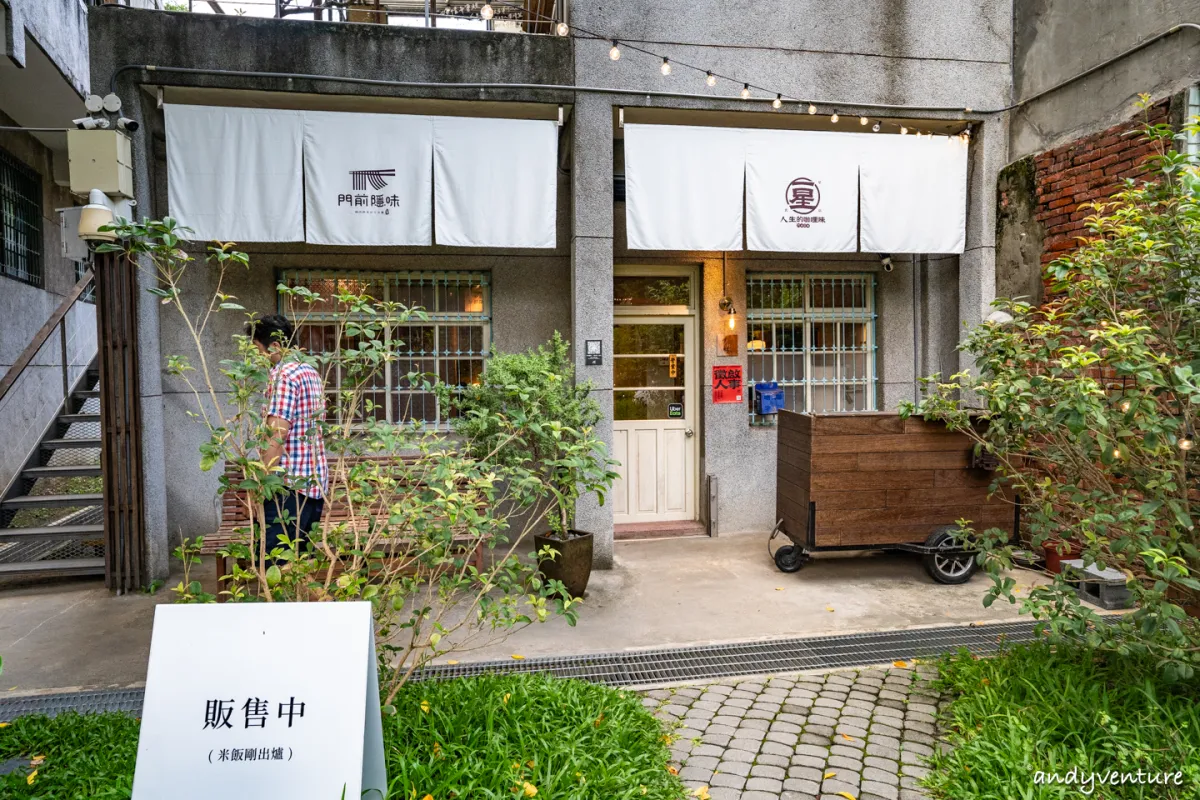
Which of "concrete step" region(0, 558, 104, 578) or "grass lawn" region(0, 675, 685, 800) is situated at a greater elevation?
"concrete step" region(0, 558, 104, 578)

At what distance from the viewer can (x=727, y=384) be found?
8141 millimetres

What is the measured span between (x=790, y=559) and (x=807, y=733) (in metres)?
3.00

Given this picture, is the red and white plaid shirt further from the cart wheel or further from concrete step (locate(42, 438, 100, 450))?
the cart wheel

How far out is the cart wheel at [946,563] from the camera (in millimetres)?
6367

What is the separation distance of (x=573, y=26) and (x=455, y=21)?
62.9 inches

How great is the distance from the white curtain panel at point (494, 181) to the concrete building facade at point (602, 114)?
12.4 inches

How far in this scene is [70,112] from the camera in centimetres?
874

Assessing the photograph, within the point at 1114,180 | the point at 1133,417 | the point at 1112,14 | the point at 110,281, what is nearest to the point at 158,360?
the point at 110,281

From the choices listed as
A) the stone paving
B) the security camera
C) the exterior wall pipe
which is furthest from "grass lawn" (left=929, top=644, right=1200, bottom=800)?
the security camera

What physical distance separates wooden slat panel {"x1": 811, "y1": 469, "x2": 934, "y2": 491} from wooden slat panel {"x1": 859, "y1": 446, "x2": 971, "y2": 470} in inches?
2.1

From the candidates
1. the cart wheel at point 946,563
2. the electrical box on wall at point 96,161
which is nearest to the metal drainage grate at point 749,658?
the cart wheel at point 946,563

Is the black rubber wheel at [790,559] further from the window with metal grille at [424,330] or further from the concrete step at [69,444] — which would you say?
the concrete step at [69,444]

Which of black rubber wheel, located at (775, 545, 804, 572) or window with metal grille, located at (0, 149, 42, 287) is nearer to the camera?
black rubber wheel, located at (775, 545, 804, 572)

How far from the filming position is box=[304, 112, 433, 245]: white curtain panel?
253 inches
